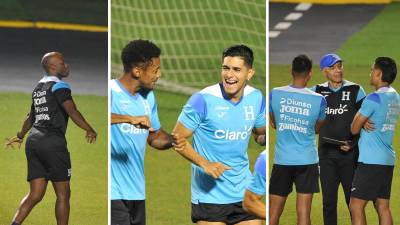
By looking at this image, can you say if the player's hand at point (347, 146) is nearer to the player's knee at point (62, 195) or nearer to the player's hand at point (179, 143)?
the player's hand at point (179, 143)

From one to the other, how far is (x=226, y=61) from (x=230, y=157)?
659 mm

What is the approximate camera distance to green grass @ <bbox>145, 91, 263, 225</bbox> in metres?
8.12

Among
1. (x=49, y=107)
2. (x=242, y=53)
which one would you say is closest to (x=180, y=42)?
(x=242, y=53)

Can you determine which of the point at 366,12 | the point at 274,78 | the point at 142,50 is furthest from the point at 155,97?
the point at 366,12

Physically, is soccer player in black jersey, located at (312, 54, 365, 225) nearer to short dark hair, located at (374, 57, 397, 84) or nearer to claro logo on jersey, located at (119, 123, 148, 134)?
short dark hair, located at (374, 57, 397, 84)

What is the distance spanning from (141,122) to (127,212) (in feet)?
2.19

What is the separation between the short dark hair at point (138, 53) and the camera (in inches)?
311

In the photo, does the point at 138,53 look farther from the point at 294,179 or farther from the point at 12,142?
the point at 294,179

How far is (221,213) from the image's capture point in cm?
769

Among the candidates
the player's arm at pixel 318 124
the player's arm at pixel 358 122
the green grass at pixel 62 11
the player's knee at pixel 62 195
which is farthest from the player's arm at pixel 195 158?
the green grass at pixel 62 11

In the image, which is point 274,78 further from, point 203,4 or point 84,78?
point 84,78

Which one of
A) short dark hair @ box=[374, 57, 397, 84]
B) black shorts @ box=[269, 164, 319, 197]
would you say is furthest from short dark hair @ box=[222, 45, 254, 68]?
short dark hair @ box=[374, 57, 397, 84]

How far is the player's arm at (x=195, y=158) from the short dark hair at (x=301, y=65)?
995 mm

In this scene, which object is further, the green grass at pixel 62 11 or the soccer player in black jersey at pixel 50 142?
the green grass at pixel 62 11
